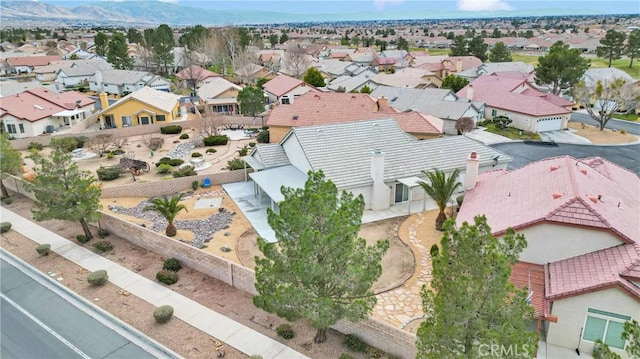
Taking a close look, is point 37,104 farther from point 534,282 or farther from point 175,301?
point 534,282

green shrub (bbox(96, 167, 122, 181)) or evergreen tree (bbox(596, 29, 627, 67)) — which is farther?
evergreen tree (bbox(596, 29, 627, 67))

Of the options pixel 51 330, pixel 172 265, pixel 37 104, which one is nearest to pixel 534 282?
pixel 172 265

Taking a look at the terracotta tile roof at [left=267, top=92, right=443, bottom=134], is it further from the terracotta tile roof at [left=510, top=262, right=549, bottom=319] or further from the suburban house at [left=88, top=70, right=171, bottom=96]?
the suburban house at [left=88, top=70, right=171, bottom=96]

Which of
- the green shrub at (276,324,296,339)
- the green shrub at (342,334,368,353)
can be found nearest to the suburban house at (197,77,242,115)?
the green shrub at (276,324,296,339)

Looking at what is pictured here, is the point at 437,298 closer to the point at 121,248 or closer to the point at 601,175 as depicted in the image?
the point at 601,175

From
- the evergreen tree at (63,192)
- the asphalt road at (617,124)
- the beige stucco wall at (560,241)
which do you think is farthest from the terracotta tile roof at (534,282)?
the asphalt road at (617,124)

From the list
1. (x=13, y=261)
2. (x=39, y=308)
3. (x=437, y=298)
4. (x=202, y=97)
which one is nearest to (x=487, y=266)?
(x=437, y=298)

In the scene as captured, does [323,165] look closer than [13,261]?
No
